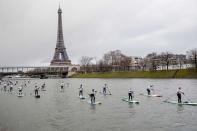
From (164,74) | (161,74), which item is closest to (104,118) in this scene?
(164,74)

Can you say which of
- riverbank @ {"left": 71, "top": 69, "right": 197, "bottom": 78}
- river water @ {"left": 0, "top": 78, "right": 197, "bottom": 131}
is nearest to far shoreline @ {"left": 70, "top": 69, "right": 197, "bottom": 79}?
riverbank @ {"left": 71, "top": 69, "right": 197, "bottom": 78}

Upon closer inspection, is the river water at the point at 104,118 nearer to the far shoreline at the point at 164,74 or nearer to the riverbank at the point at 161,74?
the far shoreline at the point at 164,74

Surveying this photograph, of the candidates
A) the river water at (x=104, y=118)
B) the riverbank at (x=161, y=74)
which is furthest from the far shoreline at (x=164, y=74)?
the river water at (x=104, y=118)

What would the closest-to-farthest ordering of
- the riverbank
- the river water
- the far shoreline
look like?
the river water, the far shoreline, the riverbank

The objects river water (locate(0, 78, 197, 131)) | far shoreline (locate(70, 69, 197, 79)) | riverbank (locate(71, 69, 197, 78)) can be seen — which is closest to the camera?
river water (locate(0, 78, 197, 131))

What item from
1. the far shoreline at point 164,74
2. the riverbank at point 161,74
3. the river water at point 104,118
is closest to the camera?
the river water at point 104,118

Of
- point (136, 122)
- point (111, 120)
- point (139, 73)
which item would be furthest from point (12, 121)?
point (139, 73)

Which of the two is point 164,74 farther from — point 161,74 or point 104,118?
point 104,118

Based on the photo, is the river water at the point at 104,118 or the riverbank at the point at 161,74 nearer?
the river water at the point at 104,118

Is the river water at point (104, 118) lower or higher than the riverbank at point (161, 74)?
lower

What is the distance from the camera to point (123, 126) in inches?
1300

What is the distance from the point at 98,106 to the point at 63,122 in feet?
43.7

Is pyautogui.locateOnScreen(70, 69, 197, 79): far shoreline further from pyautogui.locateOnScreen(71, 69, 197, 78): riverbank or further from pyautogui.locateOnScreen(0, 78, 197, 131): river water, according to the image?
pyautogui.locateOnScreen(0, 78, 197, 131): river water

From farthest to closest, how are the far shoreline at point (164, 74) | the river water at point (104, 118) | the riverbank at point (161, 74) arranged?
the riverbank at point (161, 74) → the far shoreline at point (164, 74) → the river water at point (104, 118)
